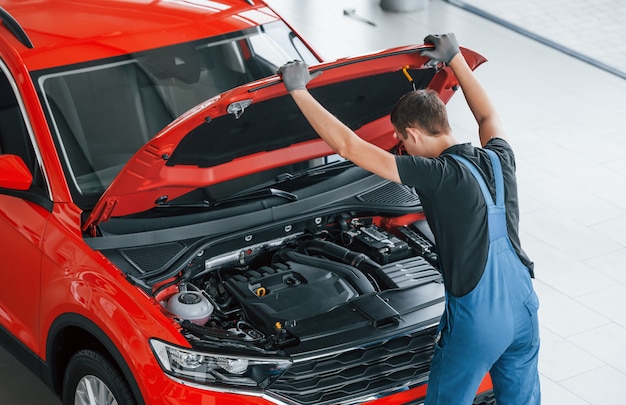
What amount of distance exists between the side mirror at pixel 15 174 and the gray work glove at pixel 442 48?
5.53 ft

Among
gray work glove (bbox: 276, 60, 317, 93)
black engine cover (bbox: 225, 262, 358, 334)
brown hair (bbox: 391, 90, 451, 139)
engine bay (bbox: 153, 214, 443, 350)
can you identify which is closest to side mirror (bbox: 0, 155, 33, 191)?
engine bay (bbox: 153, 214, 443, 350)

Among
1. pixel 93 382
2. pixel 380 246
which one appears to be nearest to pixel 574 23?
pixel 380 246

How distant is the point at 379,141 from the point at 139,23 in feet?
4.03

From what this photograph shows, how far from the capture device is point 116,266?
387 centimetres

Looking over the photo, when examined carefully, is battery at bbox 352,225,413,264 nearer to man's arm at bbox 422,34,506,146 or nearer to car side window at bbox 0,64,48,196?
man's arm at bbox 422,34,506,146

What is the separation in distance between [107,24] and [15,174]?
0.89 meters

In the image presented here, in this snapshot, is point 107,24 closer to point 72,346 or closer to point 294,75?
point 294,75

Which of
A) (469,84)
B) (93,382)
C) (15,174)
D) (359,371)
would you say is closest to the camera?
(359,371)

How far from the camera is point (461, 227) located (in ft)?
11.6

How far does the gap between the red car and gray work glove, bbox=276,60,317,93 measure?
6 centimetres

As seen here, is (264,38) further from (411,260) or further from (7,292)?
(7,292)

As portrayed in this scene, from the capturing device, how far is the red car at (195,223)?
365 cm

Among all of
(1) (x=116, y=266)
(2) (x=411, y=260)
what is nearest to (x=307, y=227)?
(2) (x=411, y=260)

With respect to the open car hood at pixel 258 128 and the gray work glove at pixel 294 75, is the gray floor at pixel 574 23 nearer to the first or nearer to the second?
the open car hood at pixel 258 128
